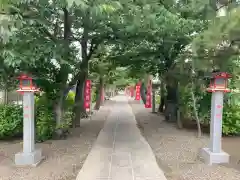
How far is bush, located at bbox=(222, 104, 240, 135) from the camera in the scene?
405 inches

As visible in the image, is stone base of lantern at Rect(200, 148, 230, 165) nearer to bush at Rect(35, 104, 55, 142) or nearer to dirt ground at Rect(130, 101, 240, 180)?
dirt ground at Rect(130, 101, 240, 180)

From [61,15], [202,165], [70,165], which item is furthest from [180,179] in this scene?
[61,15]

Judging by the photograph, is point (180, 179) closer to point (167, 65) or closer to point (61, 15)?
point (61, 15)

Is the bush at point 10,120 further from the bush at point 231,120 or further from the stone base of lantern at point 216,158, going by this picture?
the bush at point 231,120

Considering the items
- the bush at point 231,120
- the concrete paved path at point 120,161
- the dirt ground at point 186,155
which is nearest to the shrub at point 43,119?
the concrete paved path at point 120,161

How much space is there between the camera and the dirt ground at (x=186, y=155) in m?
5.94

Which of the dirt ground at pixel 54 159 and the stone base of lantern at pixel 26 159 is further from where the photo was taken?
the stone base of lantern at pixel 26 159

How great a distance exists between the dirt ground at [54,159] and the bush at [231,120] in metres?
4.85

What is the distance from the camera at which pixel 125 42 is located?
9836 millimetres

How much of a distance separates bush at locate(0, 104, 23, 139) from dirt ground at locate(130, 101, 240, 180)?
4.47 metres

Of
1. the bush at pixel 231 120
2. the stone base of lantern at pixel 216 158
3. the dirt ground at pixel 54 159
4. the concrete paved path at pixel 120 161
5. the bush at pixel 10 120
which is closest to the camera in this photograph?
the concrete paved path at pixel 120 161

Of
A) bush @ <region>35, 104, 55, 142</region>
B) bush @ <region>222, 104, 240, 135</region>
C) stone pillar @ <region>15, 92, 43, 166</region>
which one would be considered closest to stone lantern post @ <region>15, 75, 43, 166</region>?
stone pillar @ <region>15, 92, 43, 166</region>

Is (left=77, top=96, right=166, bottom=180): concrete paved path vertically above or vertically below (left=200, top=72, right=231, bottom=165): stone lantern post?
below

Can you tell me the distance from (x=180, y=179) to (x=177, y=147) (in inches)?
121
